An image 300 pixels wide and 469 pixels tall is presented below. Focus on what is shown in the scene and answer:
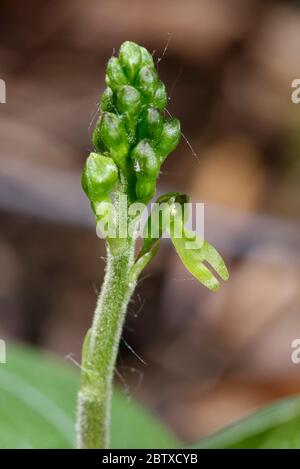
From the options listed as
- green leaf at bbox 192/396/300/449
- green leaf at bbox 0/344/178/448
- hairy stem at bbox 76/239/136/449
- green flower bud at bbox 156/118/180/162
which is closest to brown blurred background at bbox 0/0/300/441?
green leaf at bbox 0/344/178/448

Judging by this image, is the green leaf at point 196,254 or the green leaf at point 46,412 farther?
the green leaf at point 46,412

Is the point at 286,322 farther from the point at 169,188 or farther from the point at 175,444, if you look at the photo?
the point at 175,444

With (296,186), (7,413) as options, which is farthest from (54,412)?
(296,186)

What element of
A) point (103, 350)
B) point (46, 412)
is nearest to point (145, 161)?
point (103, 350)

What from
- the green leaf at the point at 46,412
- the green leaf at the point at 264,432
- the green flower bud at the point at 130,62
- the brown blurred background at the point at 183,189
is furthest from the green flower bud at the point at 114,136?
the brown blurred background at the point at 183,189

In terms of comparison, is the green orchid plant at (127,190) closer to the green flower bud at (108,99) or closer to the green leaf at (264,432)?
the green flower bud at (108,99)

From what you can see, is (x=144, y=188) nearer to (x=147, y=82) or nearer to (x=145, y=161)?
(x=145, y=161)

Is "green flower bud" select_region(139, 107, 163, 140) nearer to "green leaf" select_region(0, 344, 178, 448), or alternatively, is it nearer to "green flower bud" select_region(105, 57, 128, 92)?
"green flower bud" select_region(105, 57, 128, 92)
